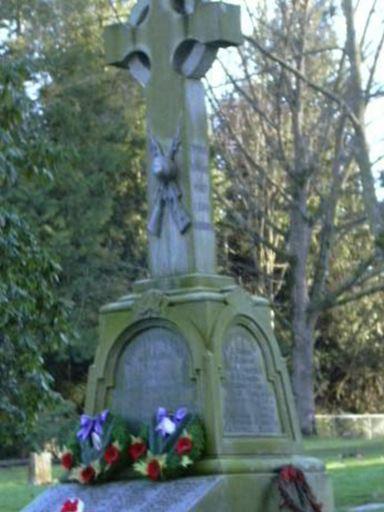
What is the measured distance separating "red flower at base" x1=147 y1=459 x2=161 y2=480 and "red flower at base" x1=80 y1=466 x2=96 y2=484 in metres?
0.60

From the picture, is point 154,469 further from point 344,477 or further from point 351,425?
point 351,425

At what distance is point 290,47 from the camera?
3588cm

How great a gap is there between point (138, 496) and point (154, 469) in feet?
0.84

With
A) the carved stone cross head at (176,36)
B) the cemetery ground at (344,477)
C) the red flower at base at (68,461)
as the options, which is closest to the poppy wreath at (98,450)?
the red flower at base at (68,461)

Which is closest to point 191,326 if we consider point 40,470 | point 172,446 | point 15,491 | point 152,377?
point 152,377

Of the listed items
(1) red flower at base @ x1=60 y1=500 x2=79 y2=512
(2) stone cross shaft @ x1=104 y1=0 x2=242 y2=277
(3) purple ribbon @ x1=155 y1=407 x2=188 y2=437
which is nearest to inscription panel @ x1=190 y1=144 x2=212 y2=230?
(2) stone cross shaft @ x1=104 y1=0 x2=242 y2=277

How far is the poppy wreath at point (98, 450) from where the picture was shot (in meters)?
12.2

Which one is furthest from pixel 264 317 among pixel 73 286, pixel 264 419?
pixel 73 286

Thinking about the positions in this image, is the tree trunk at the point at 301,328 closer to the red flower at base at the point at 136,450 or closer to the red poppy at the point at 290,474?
the red poppy at the point at 290,474

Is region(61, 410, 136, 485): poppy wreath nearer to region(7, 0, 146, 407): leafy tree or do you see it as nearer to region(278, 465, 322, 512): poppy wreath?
region(278, 465, 322, 512): poppy wreath

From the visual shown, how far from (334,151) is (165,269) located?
84.9ft

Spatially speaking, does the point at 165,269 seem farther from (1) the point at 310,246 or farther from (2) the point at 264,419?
(1) the point at 310,246

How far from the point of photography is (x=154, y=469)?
1191cm

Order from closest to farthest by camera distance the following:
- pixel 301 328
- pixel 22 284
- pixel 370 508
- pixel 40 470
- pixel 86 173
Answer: pixel 22 284, pixel 370 508, pixel 40 470, pixel 301 328, pixel 86 173
